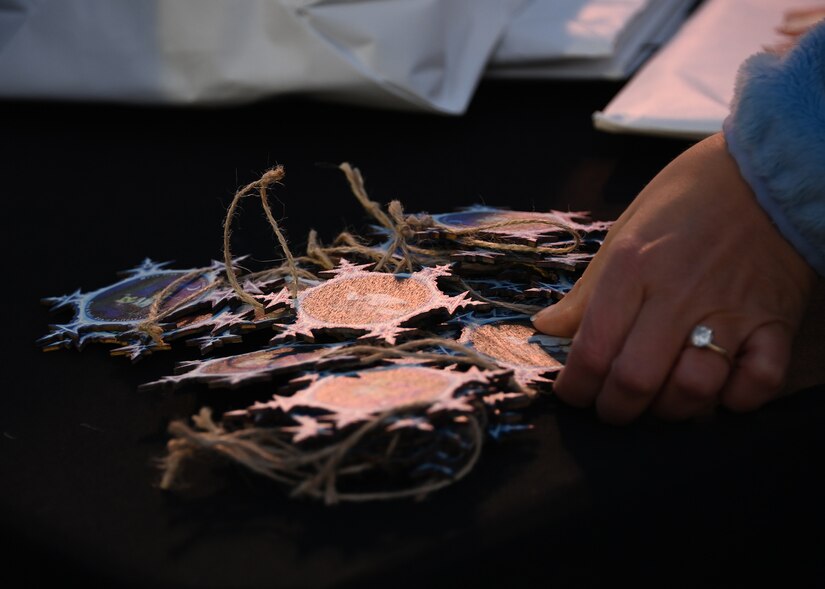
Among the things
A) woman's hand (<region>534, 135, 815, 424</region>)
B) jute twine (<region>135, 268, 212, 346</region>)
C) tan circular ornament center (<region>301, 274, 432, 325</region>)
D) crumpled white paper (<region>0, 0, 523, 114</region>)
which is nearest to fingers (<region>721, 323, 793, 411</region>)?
woman's hand (<region>534, 135, 815, 424</region>)

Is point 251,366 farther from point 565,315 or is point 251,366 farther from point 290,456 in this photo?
point 565,315

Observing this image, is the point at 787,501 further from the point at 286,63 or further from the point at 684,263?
the point at 286,63

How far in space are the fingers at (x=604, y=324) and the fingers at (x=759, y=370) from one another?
9cm

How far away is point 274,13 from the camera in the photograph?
1386mm

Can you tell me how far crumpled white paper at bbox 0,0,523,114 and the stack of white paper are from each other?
0.14 m

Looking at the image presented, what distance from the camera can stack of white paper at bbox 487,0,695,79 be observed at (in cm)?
149

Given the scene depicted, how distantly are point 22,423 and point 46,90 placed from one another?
3.03ft

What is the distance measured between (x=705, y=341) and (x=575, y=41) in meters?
0.99

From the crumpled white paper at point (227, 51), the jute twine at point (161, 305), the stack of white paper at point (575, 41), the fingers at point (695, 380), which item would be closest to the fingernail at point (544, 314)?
the fingers at point (695, 380)

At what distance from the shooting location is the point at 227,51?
140 centimetres

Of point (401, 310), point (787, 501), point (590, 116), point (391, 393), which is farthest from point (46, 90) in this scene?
point (787, 501)

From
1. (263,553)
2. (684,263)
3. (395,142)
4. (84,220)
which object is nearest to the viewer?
(263,553)

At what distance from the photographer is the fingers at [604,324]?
0.63 metres

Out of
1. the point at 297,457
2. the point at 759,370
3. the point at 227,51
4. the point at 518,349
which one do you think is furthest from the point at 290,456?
the point at 227,51
